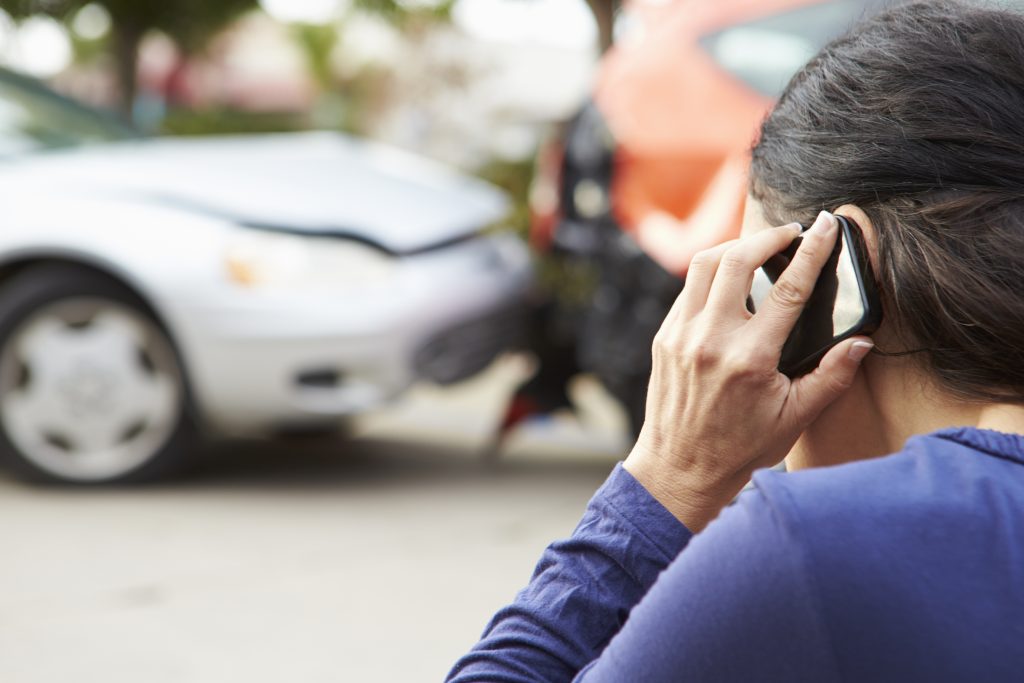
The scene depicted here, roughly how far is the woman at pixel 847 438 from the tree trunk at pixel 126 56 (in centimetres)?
1284

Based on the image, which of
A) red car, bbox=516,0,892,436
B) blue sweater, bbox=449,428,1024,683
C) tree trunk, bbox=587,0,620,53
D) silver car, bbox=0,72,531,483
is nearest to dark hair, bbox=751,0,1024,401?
blue sweater, bbox=449,428,1024,683

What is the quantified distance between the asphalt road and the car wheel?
0.12 m

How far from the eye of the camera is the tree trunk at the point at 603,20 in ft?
28.9

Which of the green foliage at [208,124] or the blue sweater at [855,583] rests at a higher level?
the blue sweater at [855,583]

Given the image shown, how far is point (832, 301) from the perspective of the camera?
1102 millimetres

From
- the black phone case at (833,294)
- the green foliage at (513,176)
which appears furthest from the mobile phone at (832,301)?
the green foliage at (513,176)

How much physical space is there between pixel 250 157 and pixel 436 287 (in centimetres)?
97

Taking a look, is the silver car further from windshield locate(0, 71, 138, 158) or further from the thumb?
the thumb

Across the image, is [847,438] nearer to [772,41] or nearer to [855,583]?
[855,583]

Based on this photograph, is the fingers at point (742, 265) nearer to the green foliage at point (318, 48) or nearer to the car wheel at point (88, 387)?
the car wheel at point (88, 387)

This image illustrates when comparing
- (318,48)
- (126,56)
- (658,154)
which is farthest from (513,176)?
(318,48)

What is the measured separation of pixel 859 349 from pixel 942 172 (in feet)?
0.51

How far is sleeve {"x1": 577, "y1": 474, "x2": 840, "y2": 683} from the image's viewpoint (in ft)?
2.73

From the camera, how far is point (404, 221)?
14.3 ft
